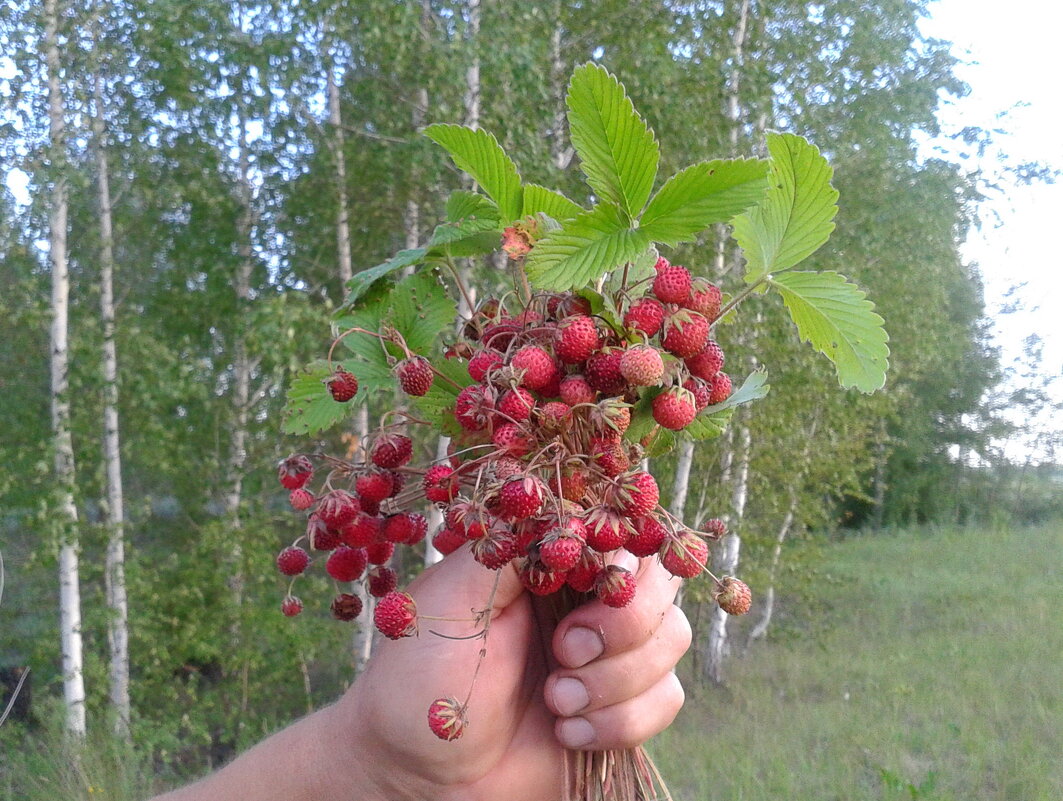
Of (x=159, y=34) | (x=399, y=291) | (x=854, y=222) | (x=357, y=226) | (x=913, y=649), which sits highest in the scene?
(x=159, y=34)

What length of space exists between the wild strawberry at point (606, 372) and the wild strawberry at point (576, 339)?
0.02 m

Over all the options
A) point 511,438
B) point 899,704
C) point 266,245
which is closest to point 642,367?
point 511,438

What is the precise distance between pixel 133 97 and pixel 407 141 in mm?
2814

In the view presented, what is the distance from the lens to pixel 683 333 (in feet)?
3.06

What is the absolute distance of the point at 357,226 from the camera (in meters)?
7.16

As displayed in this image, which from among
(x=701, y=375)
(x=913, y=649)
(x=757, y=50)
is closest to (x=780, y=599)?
(x=913, y=649)

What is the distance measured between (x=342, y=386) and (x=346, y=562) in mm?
286

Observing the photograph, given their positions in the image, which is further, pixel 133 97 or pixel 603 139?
pixel 133 97

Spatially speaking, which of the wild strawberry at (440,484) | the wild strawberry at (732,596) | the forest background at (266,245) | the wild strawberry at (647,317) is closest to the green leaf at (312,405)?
the wild strawberry at (440,484)

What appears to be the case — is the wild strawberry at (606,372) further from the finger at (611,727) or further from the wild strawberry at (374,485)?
the finger at (611,727)

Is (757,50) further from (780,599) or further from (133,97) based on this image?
(780,599)

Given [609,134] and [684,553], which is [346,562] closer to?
[684,553]

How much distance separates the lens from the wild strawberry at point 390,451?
106 centimetres

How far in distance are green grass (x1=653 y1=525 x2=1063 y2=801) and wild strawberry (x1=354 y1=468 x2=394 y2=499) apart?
145 inches
